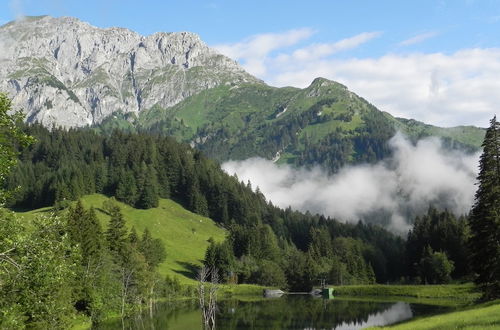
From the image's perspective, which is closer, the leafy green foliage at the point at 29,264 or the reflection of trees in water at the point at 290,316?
the leafy green foliage at the point at 29,264

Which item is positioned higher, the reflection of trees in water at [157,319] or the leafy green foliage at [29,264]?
the leafy green foliage at [29,264]

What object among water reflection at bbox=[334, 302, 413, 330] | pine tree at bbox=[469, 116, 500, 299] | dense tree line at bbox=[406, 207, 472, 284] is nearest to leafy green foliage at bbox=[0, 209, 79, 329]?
pine tree at bbox=[469, 116, 500, 299]

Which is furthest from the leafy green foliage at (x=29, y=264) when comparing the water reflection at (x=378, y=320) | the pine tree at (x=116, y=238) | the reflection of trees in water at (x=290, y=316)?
the pine tree at (x=116, y=238)

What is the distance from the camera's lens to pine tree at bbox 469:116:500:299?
2598 inches

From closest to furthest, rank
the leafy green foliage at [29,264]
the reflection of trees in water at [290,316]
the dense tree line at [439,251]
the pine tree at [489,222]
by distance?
the leafy green foliage at [29,264] → the pine tree at [489,222] → the reflection of trees in water at [290,316] → the dense tree line at [439,251]

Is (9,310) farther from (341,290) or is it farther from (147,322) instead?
(341,290)

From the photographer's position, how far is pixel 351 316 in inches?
4102

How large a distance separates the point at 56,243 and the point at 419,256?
605 ft

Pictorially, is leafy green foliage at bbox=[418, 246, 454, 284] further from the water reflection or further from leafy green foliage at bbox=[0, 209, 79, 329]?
leafy green foliage at bbox=[0, 209, 79, 329]

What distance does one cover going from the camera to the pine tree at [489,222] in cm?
6600

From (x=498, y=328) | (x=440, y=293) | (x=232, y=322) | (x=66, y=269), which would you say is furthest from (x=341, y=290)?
(x=66, y=269)

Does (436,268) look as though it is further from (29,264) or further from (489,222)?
(29,264)

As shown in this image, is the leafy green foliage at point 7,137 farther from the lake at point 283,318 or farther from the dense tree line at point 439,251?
the dense tree line at point 439,251

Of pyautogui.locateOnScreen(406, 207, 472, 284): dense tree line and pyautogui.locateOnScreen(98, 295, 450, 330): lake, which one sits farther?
pyautogui.locateOnScreen(406, 207, 472, 284): dense tree line
